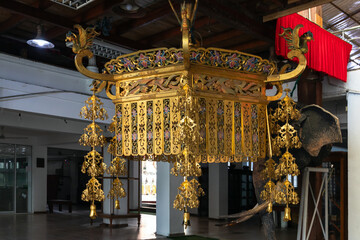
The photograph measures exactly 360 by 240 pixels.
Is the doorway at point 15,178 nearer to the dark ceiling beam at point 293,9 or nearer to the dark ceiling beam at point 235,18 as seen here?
the dark ceiling beam at point 235,18

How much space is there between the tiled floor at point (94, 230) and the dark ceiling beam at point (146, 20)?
4.31m

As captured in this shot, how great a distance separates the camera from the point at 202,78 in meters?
2.91

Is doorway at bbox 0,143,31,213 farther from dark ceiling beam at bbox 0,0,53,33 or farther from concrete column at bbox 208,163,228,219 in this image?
dark ceiling beam at bbox 0,0,53,33

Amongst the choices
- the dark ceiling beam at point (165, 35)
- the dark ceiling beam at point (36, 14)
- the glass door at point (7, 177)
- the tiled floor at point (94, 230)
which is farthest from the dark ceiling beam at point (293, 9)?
the glass door at point (7, 177)

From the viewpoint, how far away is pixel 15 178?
46.8 feet

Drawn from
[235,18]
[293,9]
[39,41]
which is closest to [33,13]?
[39,41]

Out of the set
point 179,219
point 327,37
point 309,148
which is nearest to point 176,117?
point 309,148

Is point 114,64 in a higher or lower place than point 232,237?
higher

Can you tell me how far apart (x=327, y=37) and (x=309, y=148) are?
2.33 meters

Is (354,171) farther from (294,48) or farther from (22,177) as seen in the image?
(22,177)

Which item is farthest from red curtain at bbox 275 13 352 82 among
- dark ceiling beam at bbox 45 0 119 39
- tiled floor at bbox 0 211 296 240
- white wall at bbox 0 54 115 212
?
tiled floor at bbox 0 211 296 240

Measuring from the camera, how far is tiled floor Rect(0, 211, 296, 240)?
30.0 feet

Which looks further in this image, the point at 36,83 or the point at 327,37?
the point at 36,83

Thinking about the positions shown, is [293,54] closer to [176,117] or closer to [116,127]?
[176,117]
